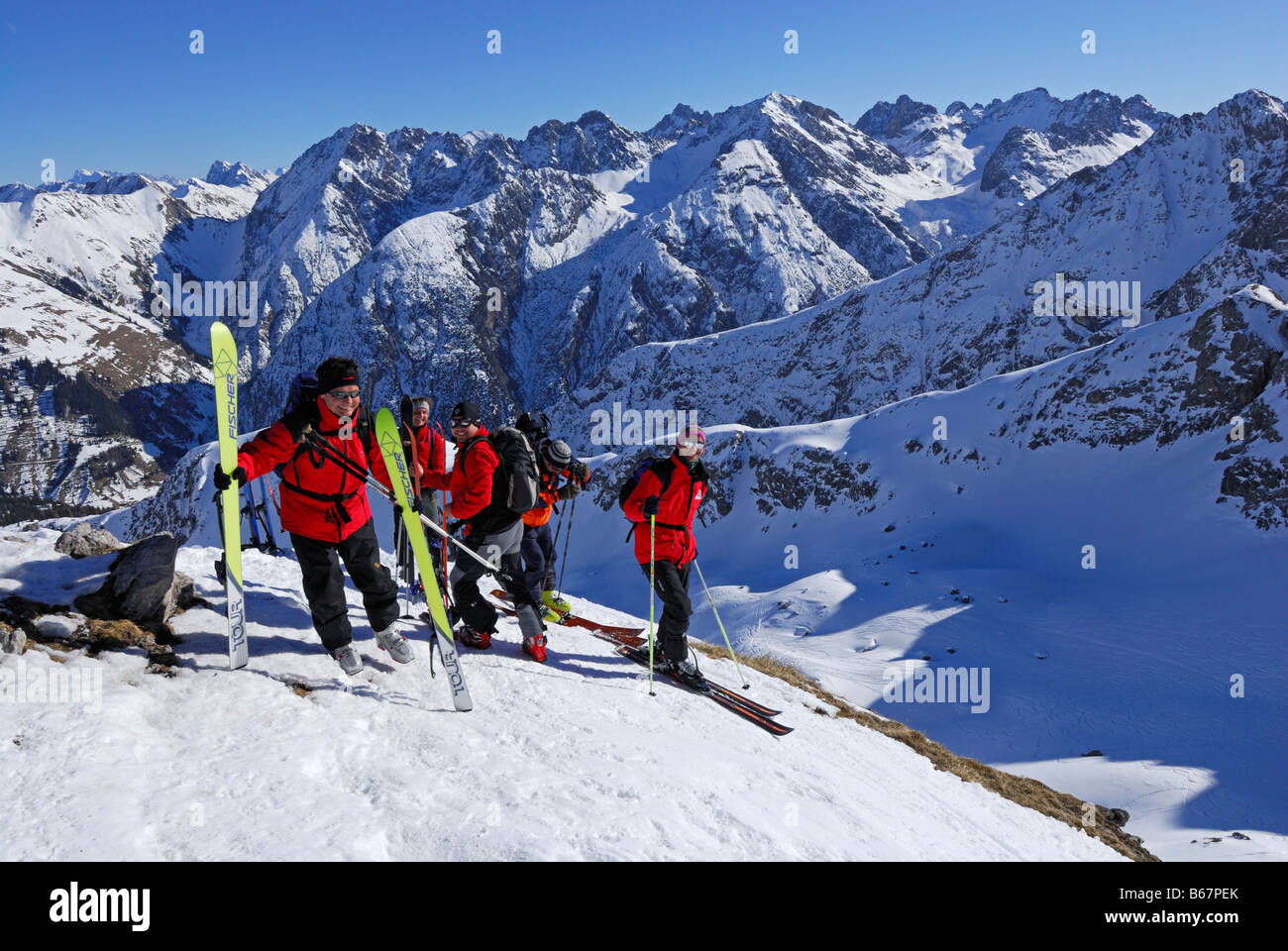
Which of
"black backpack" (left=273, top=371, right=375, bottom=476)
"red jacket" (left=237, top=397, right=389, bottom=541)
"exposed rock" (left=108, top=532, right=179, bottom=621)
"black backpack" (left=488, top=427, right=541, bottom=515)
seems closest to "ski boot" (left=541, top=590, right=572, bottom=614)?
"black backpack" (left=488, top=427, right=541, bottom=515)

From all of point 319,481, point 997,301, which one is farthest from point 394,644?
point 997,301

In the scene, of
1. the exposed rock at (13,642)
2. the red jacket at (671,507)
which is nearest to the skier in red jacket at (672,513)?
the red jacket at (671,507)

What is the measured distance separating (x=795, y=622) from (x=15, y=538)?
3836 cm

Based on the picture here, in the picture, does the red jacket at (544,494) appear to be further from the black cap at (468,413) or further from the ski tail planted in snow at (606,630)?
the ski tail planted in snow at (606,630)

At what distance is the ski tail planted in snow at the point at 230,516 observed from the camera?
7203 mm

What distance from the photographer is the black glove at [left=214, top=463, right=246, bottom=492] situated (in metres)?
6.81

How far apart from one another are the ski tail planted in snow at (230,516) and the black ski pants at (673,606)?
5192mm

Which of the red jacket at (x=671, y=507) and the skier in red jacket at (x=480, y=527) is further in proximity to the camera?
the red jacket at (x=671, y=507)

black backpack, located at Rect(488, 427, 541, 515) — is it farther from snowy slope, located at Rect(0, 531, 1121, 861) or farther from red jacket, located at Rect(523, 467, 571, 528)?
snowy slope, located at Rect(0, 531, 1121, 861)

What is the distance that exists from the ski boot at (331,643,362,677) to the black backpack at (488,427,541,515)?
259cm

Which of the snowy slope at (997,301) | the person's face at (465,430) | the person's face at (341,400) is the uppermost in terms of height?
the snowy slope at (997,301)

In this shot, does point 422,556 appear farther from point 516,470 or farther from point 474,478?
point 516,470

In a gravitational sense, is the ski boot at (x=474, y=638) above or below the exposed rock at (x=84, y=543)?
below

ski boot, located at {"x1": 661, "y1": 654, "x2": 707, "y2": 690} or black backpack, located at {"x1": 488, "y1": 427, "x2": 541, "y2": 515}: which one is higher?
black backpack, located at {"x1": 488, "y1": 427, "x2": 541, "y2": 515}
